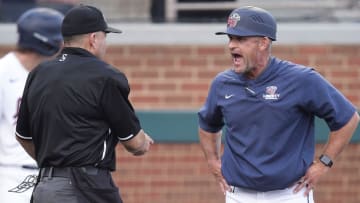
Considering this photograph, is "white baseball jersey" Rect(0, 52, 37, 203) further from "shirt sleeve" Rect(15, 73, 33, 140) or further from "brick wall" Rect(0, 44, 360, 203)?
"brick wall" Rect(0, 44, 360, 203)

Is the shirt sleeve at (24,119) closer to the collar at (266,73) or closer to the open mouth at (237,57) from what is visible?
the open mouth at (237,57)

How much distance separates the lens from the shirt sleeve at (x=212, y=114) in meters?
6.39

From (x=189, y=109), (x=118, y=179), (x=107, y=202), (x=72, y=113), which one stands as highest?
(x=72, y=113)

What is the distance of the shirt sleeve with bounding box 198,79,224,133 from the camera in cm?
639

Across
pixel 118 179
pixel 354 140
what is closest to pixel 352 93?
pixel 354 140

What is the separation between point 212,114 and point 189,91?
7.89 ft

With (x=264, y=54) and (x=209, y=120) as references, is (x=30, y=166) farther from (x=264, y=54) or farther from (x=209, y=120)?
(x=264, y=54)

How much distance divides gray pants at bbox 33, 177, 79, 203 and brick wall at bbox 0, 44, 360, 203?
298 cm

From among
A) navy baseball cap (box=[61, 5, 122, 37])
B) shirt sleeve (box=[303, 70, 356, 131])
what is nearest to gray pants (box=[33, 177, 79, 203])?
navy baseball cap (box=[61, 5, 122, 37])

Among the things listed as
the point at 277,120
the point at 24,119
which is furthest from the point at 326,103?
the point at 24,119

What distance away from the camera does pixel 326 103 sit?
239 inches

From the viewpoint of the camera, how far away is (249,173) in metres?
6.08

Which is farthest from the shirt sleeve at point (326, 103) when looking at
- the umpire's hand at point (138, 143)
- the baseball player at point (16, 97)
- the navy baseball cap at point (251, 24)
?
the baseball player at point (16, 97)

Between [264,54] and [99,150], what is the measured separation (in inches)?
46.7
